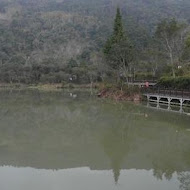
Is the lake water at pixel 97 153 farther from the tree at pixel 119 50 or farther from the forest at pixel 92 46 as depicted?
the tree at pixel 119 50

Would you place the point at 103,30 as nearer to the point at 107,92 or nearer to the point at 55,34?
the point at 55,34

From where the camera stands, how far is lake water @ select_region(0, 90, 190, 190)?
14.5 m

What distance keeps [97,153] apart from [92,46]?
97.8 m

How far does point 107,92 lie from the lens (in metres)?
49.1

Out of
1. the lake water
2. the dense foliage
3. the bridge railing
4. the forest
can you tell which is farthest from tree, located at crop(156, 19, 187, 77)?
the lake water

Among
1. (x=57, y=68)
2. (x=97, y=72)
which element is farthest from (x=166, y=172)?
(x=57, y=68)

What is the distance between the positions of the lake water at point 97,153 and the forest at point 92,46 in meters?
14.4

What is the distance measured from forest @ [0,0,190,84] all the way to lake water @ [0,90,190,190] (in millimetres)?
14429

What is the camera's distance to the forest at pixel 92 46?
158ft

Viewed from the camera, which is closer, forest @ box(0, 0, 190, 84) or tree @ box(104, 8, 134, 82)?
tree @ box(104, 8, 134, 82)

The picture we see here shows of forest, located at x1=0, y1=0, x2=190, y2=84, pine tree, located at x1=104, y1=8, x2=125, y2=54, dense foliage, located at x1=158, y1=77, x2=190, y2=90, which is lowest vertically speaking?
forest, located at x1=0, y1=0, x2=190, y2=84

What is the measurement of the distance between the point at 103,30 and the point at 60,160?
11568 cm

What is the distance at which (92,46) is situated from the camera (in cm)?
11481

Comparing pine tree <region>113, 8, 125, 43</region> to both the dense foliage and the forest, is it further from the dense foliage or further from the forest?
the dense foliage
